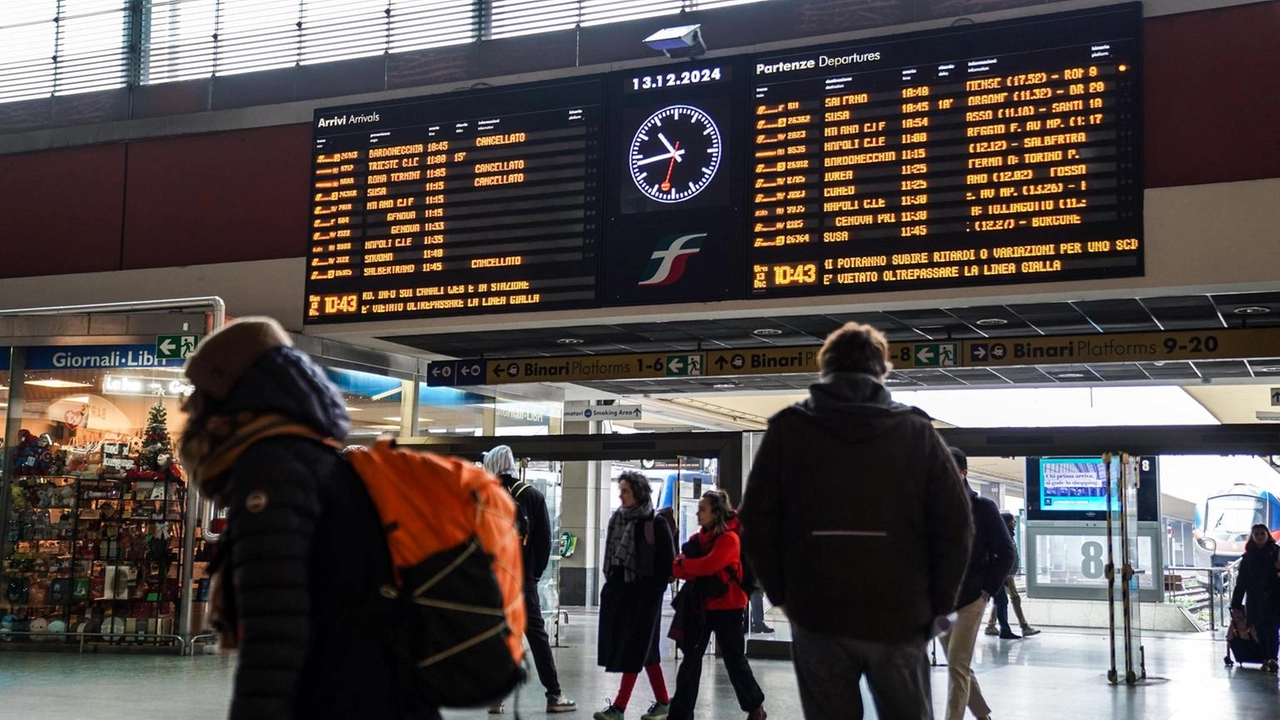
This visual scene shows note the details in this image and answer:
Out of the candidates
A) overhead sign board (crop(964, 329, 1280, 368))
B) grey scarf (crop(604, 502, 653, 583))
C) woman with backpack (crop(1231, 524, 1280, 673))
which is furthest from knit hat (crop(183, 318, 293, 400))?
woman with backpack (crop(1231, 524, 1280, 673))

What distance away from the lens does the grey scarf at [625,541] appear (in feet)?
24.9

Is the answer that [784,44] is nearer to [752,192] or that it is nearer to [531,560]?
[752,192]

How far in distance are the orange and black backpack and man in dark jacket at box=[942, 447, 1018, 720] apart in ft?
13.2

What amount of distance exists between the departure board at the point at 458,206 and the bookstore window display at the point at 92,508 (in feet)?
8.30

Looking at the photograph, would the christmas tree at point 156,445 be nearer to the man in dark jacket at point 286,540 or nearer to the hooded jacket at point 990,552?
the hooded jacket at point 990,552

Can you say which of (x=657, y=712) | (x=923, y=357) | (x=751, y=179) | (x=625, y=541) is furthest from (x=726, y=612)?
(x=923, y=357)

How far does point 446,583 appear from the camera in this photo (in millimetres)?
2107

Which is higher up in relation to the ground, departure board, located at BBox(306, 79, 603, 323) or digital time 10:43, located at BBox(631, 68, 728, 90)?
digital time 10:43, located at BBox(631, 68, 728, 90)

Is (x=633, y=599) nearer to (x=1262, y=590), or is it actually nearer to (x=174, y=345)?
(x=174, y=345)

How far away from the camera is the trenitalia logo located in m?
9.30

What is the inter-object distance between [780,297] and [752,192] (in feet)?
2.60

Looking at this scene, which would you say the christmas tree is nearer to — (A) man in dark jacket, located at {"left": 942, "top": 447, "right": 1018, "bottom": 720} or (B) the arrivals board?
(B) the arrivals board

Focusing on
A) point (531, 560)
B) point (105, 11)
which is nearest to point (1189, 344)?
point (531, 560)

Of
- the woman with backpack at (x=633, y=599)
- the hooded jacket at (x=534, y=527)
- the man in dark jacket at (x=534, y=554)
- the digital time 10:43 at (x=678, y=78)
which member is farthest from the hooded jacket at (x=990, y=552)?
the digital time 10:43 at (x=678, y=78)
